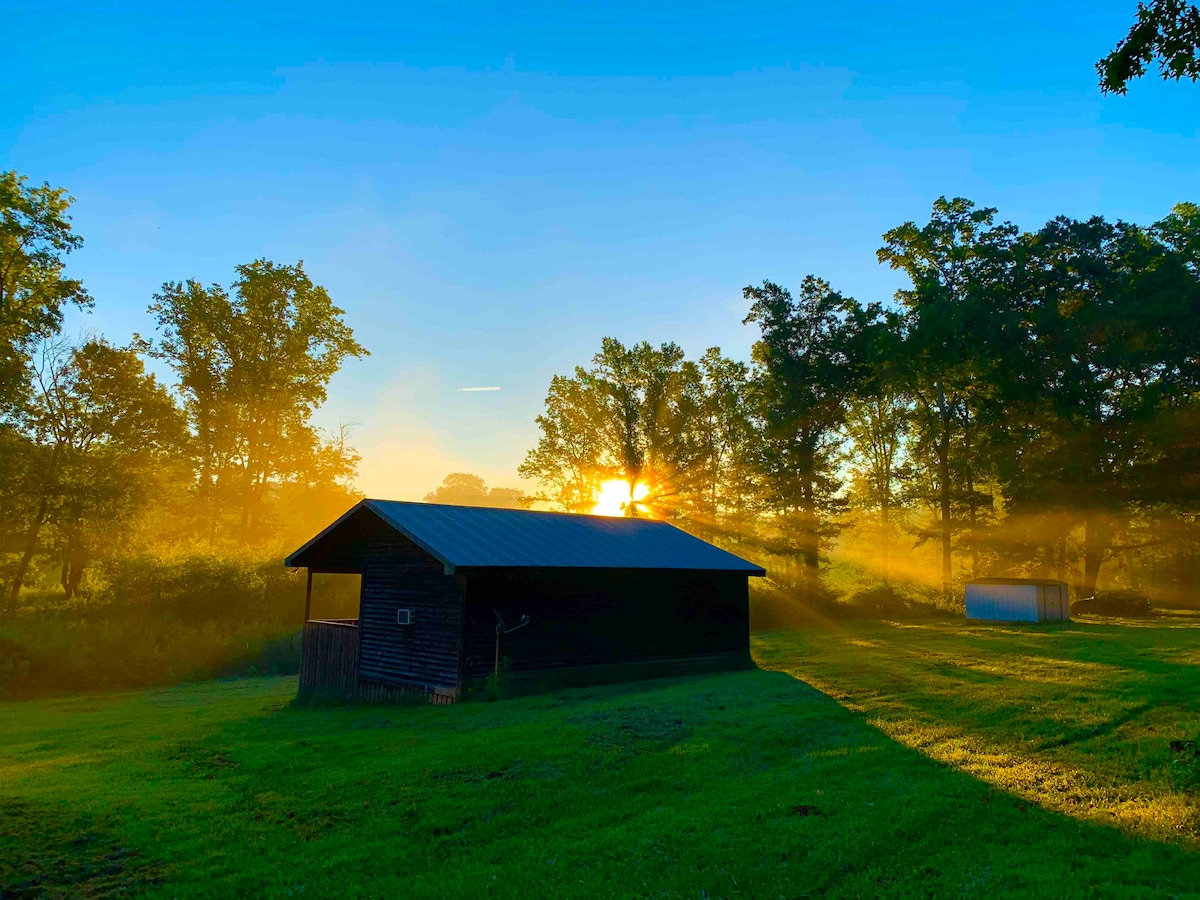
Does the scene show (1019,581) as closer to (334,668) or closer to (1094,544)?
(1094,544)

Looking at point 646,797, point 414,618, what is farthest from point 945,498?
point 646,797

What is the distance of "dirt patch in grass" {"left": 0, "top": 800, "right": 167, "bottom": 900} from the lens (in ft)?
23.8

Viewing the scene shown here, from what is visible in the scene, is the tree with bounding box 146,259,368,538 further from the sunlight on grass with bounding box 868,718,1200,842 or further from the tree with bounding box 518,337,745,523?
the sunlight on grass with bounding box 868,718,1200,842

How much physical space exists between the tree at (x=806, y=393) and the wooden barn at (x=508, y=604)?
22925 millimetres

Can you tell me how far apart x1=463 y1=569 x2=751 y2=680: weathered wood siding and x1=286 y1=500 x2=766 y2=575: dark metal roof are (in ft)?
1.56

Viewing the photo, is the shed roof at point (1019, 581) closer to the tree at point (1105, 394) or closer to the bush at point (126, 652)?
the tree at point (1105, 394)

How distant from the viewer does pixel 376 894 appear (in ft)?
23.7

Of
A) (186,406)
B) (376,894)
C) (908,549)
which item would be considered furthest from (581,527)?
(908,549)

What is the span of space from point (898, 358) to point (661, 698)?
34.1 meters

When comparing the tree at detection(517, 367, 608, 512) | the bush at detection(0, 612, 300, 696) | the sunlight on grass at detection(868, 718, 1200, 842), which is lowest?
the bush at detection(0, 612, 300, 696)

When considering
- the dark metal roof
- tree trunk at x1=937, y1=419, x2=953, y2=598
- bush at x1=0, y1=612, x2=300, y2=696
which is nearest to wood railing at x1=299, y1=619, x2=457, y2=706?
the dark metal roof

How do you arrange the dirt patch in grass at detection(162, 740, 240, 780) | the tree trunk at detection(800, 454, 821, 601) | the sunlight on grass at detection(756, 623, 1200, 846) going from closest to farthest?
the sunlight on grass at detection(756, 623, 1200, 846), the dirt patch in grass at detection(162, 740, 240, 780), the tree trunk at detection(800, 454, 821, 601)

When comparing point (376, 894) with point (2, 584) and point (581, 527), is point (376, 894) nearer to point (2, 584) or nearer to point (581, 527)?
point (581, 527)

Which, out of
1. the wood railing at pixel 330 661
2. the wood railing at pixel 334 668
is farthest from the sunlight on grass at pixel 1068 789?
the wood railing at pixel 330 661
